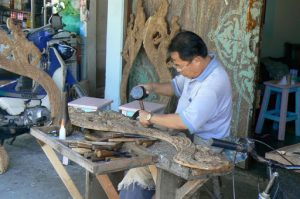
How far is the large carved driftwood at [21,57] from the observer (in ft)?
14.8

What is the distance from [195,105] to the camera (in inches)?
112

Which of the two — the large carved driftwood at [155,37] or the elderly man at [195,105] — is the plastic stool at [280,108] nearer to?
the large carved driftwood at [155,37]

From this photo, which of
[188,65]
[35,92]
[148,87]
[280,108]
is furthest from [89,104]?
[280,108]

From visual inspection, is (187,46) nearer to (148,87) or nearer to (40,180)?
(148,87)

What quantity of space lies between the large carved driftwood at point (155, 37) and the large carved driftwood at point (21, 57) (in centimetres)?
115

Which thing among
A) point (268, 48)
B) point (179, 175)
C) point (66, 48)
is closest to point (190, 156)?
point (179, 175)

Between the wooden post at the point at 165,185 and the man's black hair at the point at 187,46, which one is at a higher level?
the man's black hair at the point at 187,46

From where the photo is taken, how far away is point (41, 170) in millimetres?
4551

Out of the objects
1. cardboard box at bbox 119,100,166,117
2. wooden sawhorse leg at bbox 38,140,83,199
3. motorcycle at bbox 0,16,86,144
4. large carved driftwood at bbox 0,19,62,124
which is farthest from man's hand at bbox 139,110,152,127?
motorcycle at bbox 0,16,86,144

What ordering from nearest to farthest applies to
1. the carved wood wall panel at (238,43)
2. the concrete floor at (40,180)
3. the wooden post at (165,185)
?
1. the wooden post at (165,185)
2. the concrete floor at (40,180)
3. the carved wood wall panel at (238,43)

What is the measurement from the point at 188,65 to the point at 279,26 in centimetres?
549

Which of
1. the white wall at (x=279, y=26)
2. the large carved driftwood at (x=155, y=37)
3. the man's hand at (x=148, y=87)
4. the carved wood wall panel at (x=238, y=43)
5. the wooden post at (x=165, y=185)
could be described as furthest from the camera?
the white wall at (x=279, y=26)

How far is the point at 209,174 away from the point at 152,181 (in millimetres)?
509

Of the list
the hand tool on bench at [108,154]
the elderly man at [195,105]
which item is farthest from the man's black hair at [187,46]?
the hand tool on bench at [108,154]
